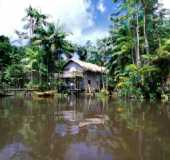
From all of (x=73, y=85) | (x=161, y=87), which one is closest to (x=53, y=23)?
(x=73, y=85)

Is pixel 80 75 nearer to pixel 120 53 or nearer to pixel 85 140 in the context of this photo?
pixel 120 53

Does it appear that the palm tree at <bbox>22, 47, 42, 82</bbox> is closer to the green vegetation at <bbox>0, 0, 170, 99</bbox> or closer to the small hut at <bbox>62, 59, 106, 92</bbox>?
the green vegetation at <bbox>0, 0, 170, 99</bbox>

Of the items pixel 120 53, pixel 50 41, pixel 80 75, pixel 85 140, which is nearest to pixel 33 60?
pixel 50 41

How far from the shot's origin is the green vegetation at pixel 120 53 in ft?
67.5

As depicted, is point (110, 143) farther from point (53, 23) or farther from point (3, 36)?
point (3, 36)

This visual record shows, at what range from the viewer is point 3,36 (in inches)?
1497

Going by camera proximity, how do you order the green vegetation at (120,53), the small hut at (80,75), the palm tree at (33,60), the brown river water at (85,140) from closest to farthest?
1. the brown river water at (85,140)
2. the green vegetation at (120,53)
3. the palm tree at (33,60)
4. the small hut at (80,75)

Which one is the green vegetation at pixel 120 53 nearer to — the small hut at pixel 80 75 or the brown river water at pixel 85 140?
the small hut at pixel 80 75

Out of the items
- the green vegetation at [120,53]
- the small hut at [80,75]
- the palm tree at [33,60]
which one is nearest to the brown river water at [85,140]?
the green vegetation at [120,53]

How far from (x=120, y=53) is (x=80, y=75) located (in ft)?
27.0

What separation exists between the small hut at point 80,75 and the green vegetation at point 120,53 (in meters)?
1.21

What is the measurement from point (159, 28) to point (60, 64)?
13.3 meters

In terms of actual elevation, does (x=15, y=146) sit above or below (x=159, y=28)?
below

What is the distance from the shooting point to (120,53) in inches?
1030
